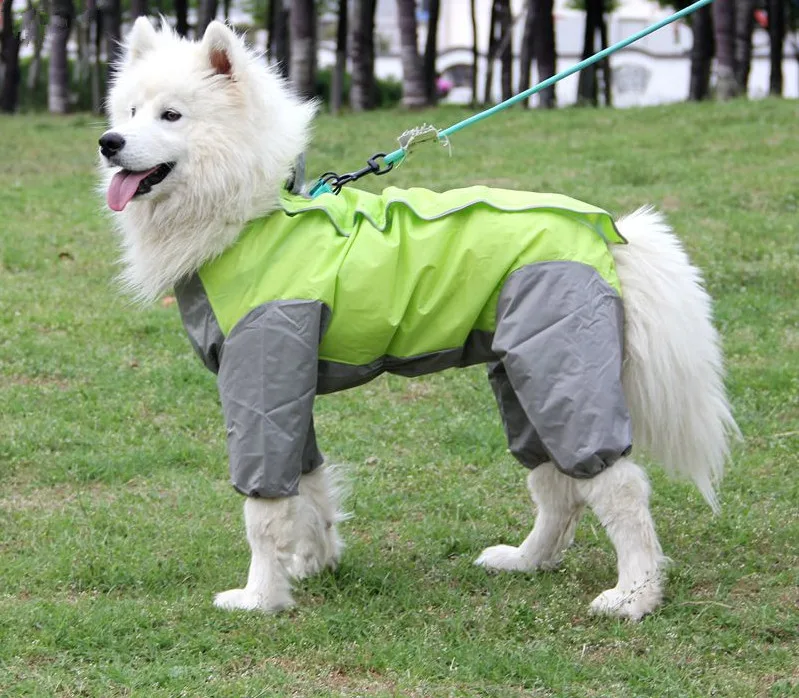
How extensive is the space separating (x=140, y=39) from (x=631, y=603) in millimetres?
2650

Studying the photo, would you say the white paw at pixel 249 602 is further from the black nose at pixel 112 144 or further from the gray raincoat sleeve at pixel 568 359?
the black nose at pixel 112 144

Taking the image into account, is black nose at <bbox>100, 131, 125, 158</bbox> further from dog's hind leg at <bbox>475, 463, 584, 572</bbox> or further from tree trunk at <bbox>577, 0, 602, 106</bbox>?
tree trunk at <bbox>577, 0, 602, 106</bbox>

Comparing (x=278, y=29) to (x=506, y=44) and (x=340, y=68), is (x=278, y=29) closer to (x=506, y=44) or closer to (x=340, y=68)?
(x=340, y=68)

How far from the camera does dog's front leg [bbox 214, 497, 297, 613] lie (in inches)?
171

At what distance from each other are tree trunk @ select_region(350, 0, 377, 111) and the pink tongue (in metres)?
17.6

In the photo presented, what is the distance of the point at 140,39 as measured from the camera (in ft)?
14.6

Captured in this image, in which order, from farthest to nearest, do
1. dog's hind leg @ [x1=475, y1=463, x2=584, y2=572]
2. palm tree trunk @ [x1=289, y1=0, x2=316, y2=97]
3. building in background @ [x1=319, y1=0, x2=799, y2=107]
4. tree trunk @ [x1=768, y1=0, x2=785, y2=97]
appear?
building in background @ [x1=319, y1=0, x2=799, y2=107]
tree trunk @ [x1=768, y1=0, x2=785, y2=97]
palm tree trunk @ [x1=289, y1=0, x2=316, y2=97]
dog's hind leg @ [x1=475, y1=463, x2=584, y2=572]

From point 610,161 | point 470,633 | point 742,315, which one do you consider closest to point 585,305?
point 470,633

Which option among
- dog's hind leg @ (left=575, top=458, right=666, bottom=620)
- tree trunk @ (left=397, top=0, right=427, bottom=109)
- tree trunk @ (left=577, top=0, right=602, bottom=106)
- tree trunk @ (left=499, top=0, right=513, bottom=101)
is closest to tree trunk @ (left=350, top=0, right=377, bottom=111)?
tree trunk @ (left=397, top=0, right=427, bottom=109)

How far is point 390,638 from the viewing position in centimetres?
420

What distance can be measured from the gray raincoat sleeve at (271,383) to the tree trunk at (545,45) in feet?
58.5

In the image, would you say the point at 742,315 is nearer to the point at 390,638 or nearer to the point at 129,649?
the point at 390,638

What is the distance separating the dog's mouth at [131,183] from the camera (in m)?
4.25

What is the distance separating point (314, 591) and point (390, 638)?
0.54 metres
